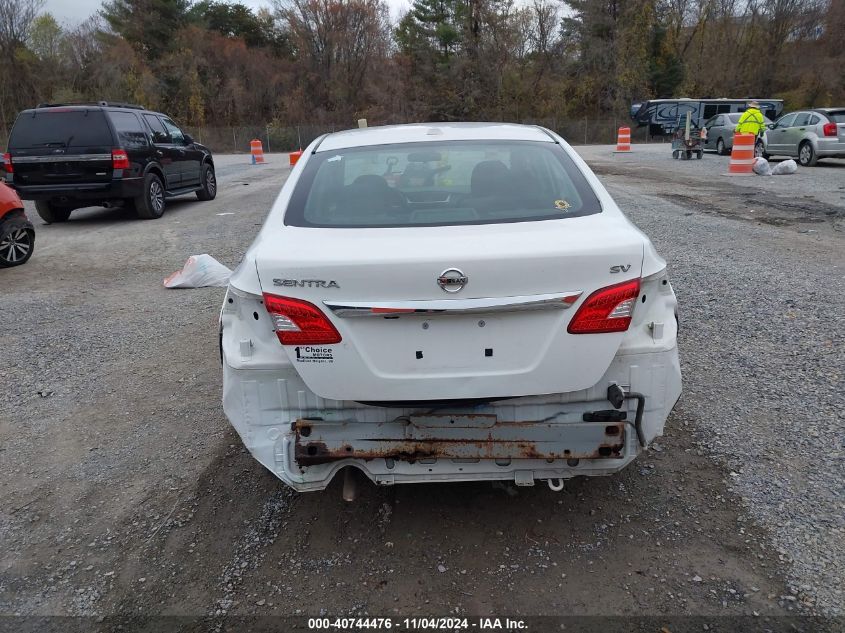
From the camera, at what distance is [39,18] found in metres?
50.3

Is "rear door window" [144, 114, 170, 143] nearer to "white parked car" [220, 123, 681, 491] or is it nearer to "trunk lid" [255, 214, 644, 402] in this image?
"white parked car" [220, 123, 681, 491]

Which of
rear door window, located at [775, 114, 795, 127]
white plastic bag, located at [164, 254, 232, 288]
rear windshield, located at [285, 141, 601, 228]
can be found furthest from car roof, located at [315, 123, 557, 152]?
rear door window, located at [775, 114, 795, 127]

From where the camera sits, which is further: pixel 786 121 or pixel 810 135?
pixel 786 121

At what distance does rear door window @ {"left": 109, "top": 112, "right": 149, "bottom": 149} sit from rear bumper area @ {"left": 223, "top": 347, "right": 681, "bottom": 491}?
1058 centimetres

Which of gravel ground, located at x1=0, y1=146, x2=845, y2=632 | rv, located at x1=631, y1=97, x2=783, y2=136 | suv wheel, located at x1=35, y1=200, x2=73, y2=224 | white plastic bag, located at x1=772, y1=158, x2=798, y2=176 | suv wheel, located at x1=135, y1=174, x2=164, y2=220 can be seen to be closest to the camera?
gravel ground, located at x1=0, y1=146, x2=845, y2=632

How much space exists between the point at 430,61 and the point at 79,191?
48.4 meters

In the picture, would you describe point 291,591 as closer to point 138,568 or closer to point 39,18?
point 138,568

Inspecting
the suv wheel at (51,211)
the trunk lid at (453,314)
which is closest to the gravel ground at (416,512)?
the trunk lid at (453,314)

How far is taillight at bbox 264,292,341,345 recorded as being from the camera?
2.62m

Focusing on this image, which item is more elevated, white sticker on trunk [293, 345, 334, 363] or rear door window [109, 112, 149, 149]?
rear door window [109, 112, 149, 149]

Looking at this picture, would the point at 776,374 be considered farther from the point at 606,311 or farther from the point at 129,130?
the point at 129,130

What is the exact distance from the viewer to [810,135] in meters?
18.7

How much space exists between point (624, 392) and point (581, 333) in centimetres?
39

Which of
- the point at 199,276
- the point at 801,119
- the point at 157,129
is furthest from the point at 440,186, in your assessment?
the point at 801,119
